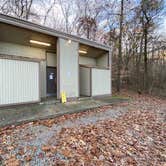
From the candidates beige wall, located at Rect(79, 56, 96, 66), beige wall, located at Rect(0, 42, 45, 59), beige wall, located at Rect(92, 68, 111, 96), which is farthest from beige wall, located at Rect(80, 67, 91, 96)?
beige wall, located at Rect(0, 42, 45, 59)

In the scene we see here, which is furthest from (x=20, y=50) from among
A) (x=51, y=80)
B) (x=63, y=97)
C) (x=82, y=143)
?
(x=82, y=143)

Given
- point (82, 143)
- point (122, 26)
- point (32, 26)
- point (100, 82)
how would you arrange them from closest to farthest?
point (82, 143), point (32, 26), point (100, 82), point (122, 26)

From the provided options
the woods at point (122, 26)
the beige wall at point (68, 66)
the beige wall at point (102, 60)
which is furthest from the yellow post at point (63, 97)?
the woods at point (122, 26)

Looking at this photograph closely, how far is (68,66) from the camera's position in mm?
7762

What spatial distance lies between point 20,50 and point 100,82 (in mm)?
5058

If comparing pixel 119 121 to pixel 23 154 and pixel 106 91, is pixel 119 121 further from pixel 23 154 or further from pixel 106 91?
pixel 106 91

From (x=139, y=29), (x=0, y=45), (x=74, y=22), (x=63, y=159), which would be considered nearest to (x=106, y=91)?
(x=0, y=45)

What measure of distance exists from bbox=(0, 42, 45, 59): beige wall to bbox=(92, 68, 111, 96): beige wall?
3.36m

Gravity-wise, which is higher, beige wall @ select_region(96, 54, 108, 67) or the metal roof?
the metal roof

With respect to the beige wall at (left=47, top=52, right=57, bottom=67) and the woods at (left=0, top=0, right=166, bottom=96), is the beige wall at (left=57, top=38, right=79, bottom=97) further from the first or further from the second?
the woods at (left=0, top=0, right=166, bottom=96)

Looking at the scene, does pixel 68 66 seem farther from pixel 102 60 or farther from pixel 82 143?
pixel 82 143

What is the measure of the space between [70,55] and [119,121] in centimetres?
439

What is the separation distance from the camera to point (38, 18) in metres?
15.9

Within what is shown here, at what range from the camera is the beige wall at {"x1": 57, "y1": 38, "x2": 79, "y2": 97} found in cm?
743
